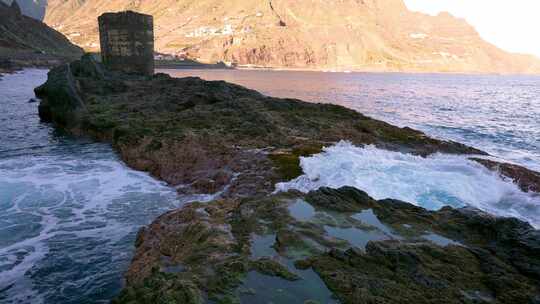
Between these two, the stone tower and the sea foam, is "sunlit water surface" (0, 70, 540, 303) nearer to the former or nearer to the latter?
the sea foam

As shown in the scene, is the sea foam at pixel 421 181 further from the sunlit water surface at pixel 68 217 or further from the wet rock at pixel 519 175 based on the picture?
the sunlit water surface at pixel 68 217

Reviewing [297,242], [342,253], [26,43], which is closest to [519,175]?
[342,253]

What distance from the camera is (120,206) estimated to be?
12.9m

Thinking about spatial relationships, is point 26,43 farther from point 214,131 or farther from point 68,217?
point 68,217

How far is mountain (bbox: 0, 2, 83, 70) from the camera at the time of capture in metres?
103

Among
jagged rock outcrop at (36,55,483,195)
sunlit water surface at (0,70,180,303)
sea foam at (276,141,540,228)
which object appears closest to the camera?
sunlit water surface at (0,70,180,303)

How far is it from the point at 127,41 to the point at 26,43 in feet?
360

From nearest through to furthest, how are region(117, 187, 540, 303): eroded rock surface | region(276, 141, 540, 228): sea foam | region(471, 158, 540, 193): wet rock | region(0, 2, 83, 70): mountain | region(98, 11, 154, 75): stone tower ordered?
region(117, 187, 540, 303): eroded rock surface, region(276, 141, 540, 228): sea foam, region(471, 158, 540, 193): wet rock, region(98, 11, 154, 75): stone tower, region(0, 2, 83, 70): mountain

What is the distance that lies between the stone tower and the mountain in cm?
4483

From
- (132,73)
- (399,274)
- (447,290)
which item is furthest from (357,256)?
(132,73)

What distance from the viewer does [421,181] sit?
14.7m

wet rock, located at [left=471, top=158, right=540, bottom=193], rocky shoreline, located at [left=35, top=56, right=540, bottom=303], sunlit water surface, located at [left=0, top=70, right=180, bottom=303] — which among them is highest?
rocky shoreline, located at [left=35, top=56, right=540, bottom=303]

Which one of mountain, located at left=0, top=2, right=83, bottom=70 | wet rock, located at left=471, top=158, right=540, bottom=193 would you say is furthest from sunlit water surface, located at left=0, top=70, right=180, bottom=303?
mountain, located at left=0, top=2, right=83, bottom=70

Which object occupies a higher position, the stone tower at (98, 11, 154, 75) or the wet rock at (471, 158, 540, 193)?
the stone tower at (98, 11, 154, 75)
